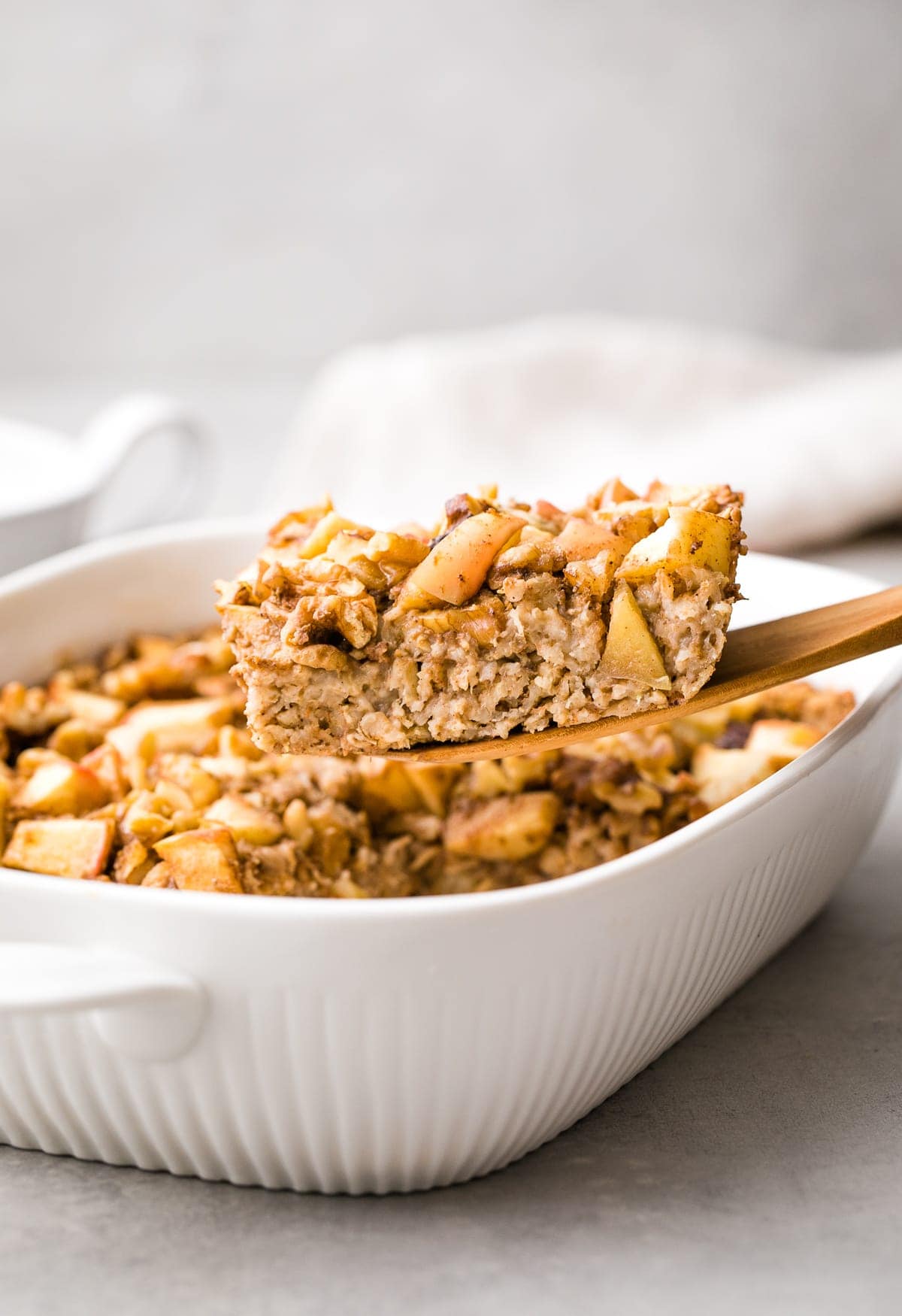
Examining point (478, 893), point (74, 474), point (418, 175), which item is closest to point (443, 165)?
point (418, 175)

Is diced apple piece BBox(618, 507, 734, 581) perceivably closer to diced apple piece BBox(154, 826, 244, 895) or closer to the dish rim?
the dish rim

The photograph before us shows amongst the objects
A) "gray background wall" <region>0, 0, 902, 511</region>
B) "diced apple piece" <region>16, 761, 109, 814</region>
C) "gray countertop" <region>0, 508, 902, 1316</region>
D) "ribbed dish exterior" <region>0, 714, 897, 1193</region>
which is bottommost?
"gray countertop" <region>0, 508, 902, 1316</region>

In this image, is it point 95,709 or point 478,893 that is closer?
point 478,893

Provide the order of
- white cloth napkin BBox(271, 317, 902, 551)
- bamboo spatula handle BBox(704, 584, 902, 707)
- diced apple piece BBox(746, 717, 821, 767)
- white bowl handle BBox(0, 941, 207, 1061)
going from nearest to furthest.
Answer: white bowl handle BBox(0, 941, 207, 1061) < bamboo spatula handle BBox(704, 584, 902, 707) < diced apple piece BBox(746, 717, 821, 767) < white cloth napkin BBox(271, 317, 902, 551)

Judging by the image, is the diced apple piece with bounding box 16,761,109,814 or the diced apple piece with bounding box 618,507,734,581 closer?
the diced apple piece with bounding box 618,507,734,581

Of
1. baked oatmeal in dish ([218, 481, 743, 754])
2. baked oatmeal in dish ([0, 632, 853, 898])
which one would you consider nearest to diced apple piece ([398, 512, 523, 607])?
baked oatmeal in dish ([218, 481, 743, 754])

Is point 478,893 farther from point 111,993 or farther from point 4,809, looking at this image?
point 4,809

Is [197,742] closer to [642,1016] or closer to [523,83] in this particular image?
[642,1016]
